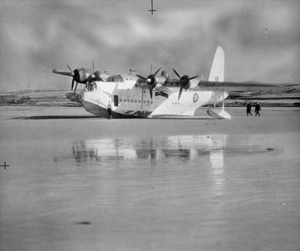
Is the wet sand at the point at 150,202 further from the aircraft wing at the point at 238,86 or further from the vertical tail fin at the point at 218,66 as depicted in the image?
the vertical tail fin at the point at 218,66

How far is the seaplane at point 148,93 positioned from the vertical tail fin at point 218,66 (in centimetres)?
193

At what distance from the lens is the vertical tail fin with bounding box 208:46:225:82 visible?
46000 mm

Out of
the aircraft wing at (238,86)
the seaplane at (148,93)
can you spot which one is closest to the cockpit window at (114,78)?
the seaplane at (148,93)

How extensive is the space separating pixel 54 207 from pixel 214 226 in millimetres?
2293

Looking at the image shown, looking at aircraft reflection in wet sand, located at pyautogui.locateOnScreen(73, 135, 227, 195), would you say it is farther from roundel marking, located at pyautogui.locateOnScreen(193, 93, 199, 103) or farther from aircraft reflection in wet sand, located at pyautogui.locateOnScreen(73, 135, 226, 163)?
roundel marking, located at pyautogui.locateOnScreen(193, 93, 199, 103)

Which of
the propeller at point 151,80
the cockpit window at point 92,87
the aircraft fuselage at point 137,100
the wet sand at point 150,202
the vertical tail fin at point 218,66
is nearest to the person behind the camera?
the wet sand at point 150,202

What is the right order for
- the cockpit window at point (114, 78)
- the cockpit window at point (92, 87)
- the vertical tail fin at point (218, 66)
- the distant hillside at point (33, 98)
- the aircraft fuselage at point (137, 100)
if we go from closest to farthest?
the cockpit window at point (92, 87) < the aircraft fuselage at point (137, 100) < the cockpit window at point (114, 78) < the vertical tail fin at point (218, 66) < the distant hillside at point (33, 98)

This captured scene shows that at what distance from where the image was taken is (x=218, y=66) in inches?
1828

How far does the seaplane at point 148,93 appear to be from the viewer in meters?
37.0

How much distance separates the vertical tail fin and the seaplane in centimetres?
193

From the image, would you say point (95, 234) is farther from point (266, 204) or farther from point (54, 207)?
point (266, 204)

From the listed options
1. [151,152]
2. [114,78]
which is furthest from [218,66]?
[151,152]

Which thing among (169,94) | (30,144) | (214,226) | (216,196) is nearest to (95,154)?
(30,144)

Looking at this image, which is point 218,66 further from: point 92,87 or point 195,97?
point 92,87
